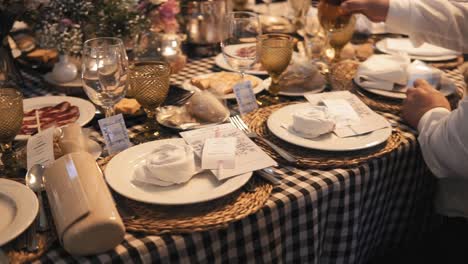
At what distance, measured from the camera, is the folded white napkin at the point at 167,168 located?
2.74 feet

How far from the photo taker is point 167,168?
83 centimetres

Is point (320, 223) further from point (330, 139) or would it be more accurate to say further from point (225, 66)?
point (225, 66)

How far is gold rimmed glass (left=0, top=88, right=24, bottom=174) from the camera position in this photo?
3.08 feet

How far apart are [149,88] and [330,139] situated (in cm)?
43

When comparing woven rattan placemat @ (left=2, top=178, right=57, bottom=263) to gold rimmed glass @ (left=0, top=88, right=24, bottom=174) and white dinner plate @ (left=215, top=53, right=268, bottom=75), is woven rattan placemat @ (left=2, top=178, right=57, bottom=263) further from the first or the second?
white dinner plate @ (left=215, top=53, right=268, bottom=75)

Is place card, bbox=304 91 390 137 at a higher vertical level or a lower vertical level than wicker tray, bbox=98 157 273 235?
higher

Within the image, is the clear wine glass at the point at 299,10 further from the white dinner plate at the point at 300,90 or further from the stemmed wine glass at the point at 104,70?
the stemmed wine glass at the point at 104,70

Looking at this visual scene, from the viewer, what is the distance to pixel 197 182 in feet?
2.88

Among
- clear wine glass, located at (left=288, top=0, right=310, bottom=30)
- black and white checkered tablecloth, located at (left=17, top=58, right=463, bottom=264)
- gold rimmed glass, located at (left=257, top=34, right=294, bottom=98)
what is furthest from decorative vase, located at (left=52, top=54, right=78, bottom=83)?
clear wine glass, located at (left=288, top=0, right=310, bottom=30)

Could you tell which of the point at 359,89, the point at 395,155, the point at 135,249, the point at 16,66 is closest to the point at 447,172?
the point at 395,155

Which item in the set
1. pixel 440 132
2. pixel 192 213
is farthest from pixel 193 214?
pixel 440 132

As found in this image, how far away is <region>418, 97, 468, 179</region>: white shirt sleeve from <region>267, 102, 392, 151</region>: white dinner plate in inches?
3.8

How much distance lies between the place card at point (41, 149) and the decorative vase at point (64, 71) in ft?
1.47

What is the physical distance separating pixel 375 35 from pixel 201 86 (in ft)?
3.14
